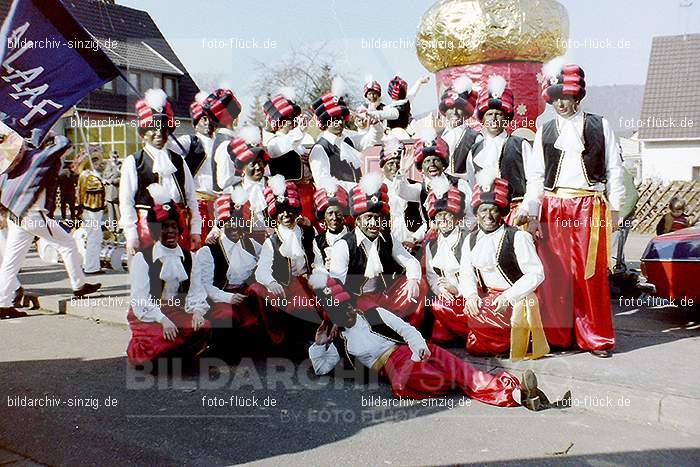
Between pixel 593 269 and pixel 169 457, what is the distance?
11.4 feet

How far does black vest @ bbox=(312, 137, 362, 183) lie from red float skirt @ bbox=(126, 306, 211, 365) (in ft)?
7.32

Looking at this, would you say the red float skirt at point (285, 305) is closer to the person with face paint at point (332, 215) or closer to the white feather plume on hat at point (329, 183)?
the person with face paint at point (332, 215)

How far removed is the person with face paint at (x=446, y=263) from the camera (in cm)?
557

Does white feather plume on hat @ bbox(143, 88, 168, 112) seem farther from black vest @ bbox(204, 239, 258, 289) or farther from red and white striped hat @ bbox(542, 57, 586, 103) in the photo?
red and white striped hat @ bbox(542, 57, 586, 103)

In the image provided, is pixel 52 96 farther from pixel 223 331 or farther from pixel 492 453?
pixel 492 453

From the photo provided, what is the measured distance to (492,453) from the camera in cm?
375

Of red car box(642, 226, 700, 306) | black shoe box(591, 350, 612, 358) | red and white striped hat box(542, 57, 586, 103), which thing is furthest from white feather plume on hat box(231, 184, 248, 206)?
red car box(642, 226, 700, 306)

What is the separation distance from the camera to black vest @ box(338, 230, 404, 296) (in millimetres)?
5203

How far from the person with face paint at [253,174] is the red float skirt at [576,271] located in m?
2.52

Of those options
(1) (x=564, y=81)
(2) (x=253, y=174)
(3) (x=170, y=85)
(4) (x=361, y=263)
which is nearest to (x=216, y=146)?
(2) (x=253, y=174)

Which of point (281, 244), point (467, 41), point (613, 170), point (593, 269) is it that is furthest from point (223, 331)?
point (467, 41)

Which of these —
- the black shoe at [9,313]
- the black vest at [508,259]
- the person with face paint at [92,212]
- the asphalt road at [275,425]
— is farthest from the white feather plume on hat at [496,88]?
the person with face paint at [92,212]

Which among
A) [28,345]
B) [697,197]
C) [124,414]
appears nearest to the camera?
[124,414]

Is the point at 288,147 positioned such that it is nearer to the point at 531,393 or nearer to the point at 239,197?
the point at 239,197
